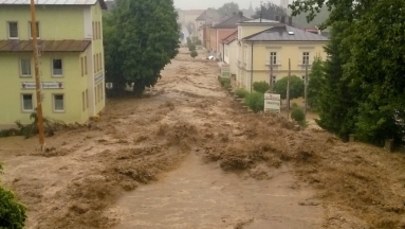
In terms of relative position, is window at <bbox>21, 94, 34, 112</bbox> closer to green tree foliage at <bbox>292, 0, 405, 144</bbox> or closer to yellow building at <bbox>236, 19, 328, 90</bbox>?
green tree foliage at <bbox>292, 0, 405, 144</bbox>

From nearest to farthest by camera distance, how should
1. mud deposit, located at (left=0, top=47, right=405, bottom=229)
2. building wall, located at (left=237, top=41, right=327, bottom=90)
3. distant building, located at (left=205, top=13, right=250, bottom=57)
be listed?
mud deposit, located at (left=0, top=47, right=405, bottom=229)
building wall, located at (left=237, top=41, right=327, bottom=90)
distant building, located at (left=205, top=13, right=250, bottom=57)

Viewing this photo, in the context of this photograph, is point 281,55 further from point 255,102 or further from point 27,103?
point 27,103

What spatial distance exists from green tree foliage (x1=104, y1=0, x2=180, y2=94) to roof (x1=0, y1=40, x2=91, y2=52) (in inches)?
394

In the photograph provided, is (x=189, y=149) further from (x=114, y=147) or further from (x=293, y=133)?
(x=293, y=133)

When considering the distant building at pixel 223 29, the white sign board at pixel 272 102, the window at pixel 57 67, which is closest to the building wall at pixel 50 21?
the window at pixel 57 67

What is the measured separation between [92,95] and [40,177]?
15.9m

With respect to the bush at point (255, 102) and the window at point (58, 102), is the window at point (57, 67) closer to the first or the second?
the window at point (58, 102)

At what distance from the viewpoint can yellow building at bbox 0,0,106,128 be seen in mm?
35094

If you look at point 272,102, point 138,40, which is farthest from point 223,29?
point 272,102

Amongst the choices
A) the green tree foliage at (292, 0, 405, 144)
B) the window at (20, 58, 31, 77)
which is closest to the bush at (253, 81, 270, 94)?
the window at (20, 58, 31, 77)

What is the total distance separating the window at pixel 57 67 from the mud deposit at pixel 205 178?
384cm

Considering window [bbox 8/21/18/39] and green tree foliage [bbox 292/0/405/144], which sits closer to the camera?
green tree foliage [bbox 292/0/405/144]

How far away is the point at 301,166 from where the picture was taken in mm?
22906

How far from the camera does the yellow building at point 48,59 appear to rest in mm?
35094
